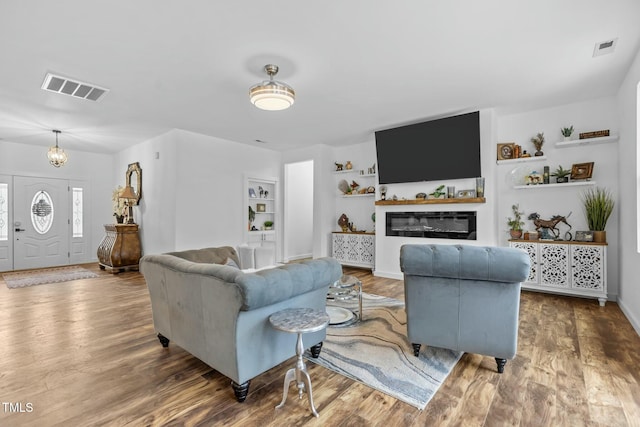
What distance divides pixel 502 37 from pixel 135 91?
402 centimetres

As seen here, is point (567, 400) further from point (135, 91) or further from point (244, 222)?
point (244, 222)

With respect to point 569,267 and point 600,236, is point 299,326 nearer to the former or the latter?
point 569,267

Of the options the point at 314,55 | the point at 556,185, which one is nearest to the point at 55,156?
the point at 314,55

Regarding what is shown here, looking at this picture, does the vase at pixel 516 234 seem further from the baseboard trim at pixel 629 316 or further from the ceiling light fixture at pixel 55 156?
the ceiling light fixture at pixel 55 156

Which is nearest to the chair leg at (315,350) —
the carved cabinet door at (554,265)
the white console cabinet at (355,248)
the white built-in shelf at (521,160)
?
the carved cabinet door at (554,265)

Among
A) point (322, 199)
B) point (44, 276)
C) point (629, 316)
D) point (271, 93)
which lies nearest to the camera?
point (271, 93)

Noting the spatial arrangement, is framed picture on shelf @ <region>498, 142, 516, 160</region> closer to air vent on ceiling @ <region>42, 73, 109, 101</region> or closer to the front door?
air vent on ceiling @ <region>42, 73, 109, 101</region>

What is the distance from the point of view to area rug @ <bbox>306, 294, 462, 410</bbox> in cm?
205

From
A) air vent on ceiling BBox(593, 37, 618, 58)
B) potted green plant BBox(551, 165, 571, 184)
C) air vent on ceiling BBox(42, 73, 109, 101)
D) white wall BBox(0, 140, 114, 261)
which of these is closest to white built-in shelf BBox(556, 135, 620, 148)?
potted green plant BBox(551, 165, 571, 184)

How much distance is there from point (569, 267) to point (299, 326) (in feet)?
13.5

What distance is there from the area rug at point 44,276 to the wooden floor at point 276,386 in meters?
2.57

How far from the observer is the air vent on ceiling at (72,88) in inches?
136

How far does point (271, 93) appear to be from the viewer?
3.04 m

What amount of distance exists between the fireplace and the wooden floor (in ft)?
6.15
